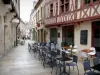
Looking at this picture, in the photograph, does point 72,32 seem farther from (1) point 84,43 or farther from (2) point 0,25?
(2) point 0,25

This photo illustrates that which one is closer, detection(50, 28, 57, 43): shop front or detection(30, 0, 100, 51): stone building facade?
detection(30, 0, 100, 51): stone building facade

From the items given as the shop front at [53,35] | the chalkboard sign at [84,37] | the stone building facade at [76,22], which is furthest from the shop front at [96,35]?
the shop front at [53,35]

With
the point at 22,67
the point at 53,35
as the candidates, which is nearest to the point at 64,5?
the point at 53,35

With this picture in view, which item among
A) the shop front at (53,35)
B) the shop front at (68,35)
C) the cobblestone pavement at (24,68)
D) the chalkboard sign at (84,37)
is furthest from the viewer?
the shop front at (53,35)

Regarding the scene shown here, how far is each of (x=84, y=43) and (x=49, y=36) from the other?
7522 mm

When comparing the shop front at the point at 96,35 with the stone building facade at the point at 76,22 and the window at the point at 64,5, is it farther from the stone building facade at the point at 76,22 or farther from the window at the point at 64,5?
the window at the point at 64,5

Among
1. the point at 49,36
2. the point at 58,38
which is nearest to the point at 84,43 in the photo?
the point at 58,38

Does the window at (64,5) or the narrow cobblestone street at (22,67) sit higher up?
the window at (64,5)

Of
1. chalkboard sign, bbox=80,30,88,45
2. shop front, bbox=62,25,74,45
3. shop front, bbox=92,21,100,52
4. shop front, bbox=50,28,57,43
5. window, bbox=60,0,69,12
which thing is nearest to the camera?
shop front, bbox=92,21,100,52

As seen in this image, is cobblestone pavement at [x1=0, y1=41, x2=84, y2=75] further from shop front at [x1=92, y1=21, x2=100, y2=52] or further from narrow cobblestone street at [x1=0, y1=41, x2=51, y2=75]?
shop front at [x1=92, y1=21, x2=100, y2=52]

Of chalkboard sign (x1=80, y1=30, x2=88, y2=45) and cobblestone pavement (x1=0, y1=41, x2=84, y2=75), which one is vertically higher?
chalkboard sign (x1=80, y1=30, x2=88, y2=45)

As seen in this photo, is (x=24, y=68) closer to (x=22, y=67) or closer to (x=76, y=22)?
(x=22, y=67)

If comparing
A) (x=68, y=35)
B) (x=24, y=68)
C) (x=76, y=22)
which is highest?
Result: (x=76, y=22)

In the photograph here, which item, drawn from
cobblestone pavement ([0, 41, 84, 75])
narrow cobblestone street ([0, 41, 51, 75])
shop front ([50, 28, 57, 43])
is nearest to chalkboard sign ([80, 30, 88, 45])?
cobblestone pavement ([0, 41, 84, 75])
